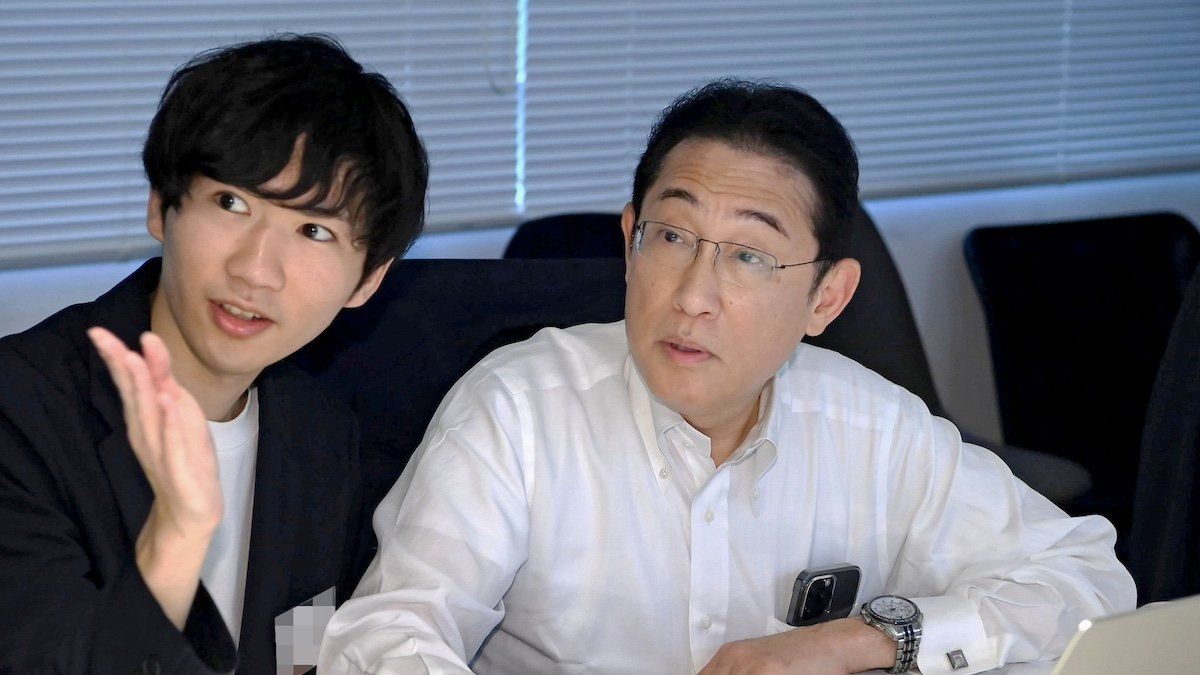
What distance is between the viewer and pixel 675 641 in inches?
72.5

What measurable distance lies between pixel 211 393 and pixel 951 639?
0.99 m

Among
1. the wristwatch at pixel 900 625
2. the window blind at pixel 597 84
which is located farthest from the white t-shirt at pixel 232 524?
the window blind at pixel 597 84

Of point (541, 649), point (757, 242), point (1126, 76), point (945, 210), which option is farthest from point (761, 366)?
point (1126, 76)

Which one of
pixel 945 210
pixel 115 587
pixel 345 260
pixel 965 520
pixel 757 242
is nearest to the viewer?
pixel 115 587

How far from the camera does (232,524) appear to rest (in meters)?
1.72

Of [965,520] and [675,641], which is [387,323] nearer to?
[675,641]

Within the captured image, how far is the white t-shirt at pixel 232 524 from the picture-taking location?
1707mm

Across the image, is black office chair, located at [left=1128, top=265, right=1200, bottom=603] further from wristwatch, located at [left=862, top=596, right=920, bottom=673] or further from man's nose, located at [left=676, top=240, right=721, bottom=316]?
man's nose, located at [left=676, top=240, right=721, bottom=316]

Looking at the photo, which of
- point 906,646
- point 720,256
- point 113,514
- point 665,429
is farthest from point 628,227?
point 113,514

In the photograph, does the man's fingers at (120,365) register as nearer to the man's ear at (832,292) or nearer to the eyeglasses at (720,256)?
the eyeglasses at (720,256)

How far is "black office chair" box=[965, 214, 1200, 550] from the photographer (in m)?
3.59

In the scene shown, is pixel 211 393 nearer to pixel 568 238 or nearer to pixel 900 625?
pixel 900 625

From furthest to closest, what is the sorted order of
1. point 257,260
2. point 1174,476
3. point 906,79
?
point 906,79 → point 1174,476 → point 257,260

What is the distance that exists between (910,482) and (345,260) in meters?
0.89
